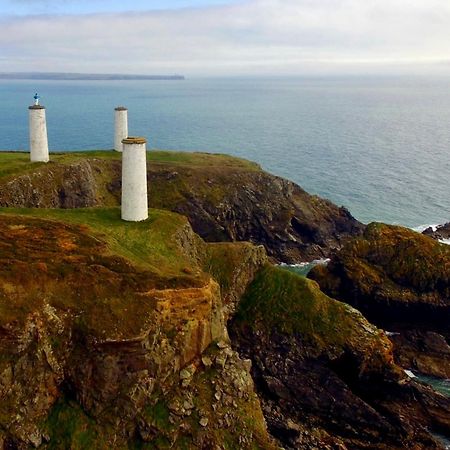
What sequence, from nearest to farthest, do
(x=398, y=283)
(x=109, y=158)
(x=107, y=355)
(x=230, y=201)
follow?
(x=107, y=355) → (x=398, y=283) → (x=230, y=201) → (x=109, y=158)

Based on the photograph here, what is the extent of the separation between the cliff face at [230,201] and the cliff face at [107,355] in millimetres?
27794

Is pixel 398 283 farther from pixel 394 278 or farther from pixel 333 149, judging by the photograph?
pixel 333 149

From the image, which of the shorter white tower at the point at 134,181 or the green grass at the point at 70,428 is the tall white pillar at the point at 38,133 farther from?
the green grass at the point at 70,428

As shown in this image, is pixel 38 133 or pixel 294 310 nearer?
pixel 294 310

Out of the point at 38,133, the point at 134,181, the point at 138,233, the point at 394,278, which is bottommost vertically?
the point at 394,278

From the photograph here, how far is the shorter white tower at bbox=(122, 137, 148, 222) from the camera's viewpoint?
34.7 meters

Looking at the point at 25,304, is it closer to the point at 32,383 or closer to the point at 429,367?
the point at 32,383

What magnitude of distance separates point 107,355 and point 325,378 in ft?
50.6

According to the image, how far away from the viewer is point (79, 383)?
2420 centimetres

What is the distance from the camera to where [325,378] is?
110 ft

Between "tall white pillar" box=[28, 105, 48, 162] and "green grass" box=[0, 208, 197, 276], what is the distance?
49.2 ft

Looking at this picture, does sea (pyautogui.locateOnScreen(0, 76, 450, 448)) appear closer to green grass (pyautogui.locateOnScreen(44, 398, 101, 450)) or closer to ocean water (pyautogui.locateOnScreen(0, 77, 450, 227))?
ocean water (pyautogui.locateOnScreen(0, 77, 450, 227))

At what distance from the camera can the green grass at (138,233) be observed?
30031 mm

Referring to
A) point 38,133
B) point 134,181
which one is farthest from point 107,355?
point 38,133
